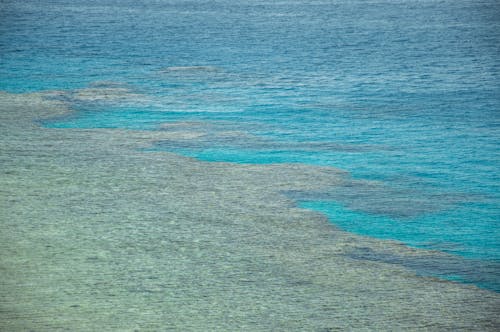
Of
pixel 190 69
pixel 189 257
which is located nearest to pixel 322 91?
pixel 190 69

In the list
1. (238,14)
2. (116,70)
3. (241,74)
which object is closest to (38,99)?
(116,70)

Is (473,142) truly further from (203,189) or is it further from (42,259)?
(42,259)

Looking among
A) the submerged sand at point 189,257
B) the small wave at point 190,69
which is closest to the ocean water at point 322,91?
the small wave at point 190,69

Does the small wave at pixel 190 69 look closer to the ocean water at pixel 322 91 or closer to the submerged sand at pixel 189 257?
the ocean water at pixel 322 91

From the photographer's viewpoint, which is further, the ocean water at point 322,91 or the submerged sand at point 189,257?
the ocean water at point 322,91

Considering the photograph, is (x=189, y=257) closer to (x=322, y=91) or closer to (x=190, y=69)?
(x=322, y=91)

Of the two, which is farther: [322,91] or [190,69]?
[190,69]

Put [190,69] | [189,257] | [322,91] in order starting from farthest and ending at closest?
[190,69]
[322,91]
[189,257]
